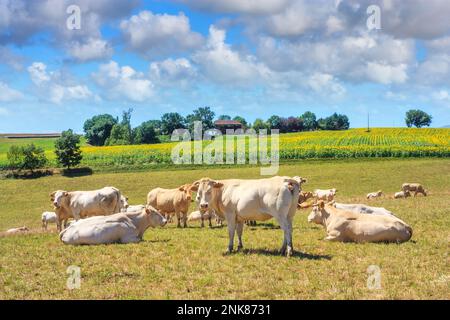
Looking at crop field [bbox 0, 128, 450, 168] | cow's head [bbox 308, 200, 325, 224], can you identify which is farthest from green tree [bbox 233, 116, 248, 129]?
cow's head [bbox 308, 200, 325, 224]

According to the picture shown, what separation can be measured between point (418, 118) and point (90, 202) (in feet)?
557

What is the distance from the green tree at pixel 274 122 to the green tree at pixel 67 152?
81999mm

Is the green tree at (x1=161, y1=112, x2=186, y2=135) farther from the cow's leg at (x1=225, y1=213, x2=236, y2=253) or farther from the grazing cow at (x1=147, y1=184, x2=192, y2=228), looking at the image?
the cow's leg at (x1=225, y1=213, x2=236, y2=253)

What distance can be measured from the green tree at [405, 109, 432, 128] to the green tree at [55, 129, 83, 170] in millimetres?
131026

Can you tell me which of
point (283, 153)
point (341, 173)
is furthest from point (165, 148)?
point (341, 173)

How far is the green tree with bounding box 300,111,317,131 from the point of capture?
168 meters

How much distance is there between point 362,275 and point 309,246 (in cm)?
374

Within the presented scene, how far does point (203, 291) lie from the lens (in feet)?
31.7

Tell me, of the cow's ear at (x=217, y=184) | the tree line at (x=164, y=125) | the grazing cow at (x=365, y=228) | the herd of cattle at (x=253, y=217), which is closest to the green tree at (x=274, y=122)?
the tree line at (x=164, y=125)

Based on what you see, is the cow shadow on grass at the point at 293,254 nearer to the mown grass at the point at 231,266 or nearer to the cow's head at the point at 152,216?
the mown grass at the point at 231,266

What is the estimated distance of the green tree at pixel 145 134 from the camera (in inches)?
4609

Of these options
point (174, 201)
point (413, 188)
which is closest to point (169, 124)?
point (413, 188)

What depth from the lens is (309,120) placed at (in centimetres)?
17125
